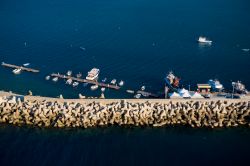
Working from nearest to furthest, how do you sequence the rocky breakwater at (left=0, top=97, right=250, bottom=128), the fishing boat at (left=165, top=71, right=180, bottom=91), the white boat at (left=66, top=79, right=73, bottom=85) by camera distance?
the rocky breakwater at (left=0, top=97, right=250, bottom=128) < the fishing boat at (left=165, top=71, right=180, bottom=91) < the white boat at (left=66, top=79, right=73, bottom=85)

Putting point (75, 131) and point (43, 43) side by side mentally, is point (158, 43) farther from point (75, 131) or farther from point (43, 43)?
point (75, 131)

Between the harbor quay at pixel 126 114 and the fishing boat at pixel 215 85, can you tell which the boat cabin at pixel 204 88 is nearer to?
the fishing boat at pixel 215 85

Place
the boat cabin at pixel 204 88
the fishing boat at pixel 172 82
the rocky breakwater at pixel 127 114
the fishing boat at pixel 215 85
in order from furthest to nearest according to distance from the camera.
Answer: the fishing boat at pixel 172 82, the fishing boat at pixel 215 85, the boat cabin at pixel 204 88, the rocky breakwater at pixel 127 114

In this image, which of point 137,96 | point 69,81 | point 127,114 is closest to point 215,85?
point 137,96

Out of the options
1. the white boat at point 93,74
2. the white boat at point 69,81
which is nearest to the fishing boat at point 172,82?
the white boat at point 93,74

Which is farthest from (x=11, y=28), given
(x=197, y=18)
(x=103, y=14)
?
(x=197, y=18)

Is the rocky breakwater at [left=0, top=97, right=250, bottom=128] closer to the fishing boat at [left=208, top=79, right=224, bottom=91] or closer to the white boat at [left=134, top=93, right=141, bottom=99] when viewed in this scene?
the white boat at [left=134, top=93, right=141, bottom=99]

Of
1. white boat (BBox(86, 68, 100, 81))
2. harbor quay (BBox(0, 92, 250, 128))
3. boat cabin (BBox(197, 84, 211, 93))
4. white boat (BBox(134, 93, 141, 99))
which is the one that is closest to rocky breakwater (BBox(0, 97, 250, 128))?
harbor quay (BBox(0, 92, 250, 128))
